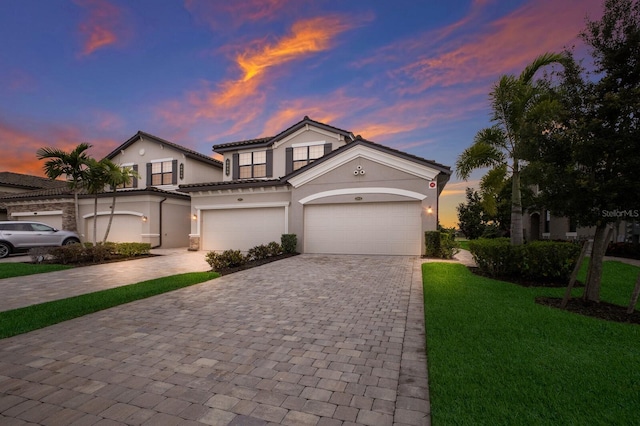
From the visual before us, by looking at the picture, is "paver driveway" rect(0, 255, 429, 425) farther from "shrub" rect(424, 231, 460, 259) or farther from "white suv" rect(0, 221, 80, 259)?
"white suv" rect(0, 221, 80, 259)

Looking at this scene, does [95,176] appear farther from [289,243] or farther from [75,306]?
[75,306]

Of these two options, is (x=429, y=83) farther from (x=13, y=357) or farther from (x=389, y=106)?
(x=13, y=357)

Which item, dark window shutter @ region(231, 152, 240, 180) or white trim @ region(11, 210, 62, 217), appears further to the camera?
white trim @ region(11, 210, 62, 217)

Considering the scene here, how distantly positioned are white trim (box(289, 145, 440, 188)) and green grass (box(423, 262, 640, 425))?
8.41 meters

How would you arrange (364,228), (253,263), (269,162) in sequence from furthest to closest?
(269,162), (364,228), (253,263)

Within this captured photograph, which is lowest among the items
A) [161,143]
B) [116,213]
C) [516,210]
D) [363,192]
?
[516,210]

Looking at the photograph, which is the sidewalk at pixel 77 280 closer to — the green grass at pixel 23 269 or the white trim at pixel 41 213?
the green grass at pixel 23 269

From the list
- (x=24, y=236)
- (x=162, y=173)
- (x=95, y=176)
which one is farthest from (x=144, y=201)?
(x=24, y=236)

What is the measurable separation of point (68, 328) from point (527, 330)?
753 cm

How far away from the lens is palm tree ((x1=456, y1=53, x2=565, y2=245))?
31.9 ft

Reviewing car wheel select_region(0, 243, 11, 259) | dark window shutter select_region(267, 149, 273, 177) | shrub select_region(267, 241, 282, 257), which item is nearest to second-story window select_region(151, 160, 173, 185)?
dark window shutter select_region(267, 149, 273, 177)

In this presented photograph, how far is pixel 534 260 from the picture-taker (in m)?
7.88

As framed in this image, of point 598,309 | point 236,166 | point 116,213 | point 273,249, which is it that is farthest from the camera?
point 236,166

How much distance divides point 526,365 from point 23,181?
1673 inches
